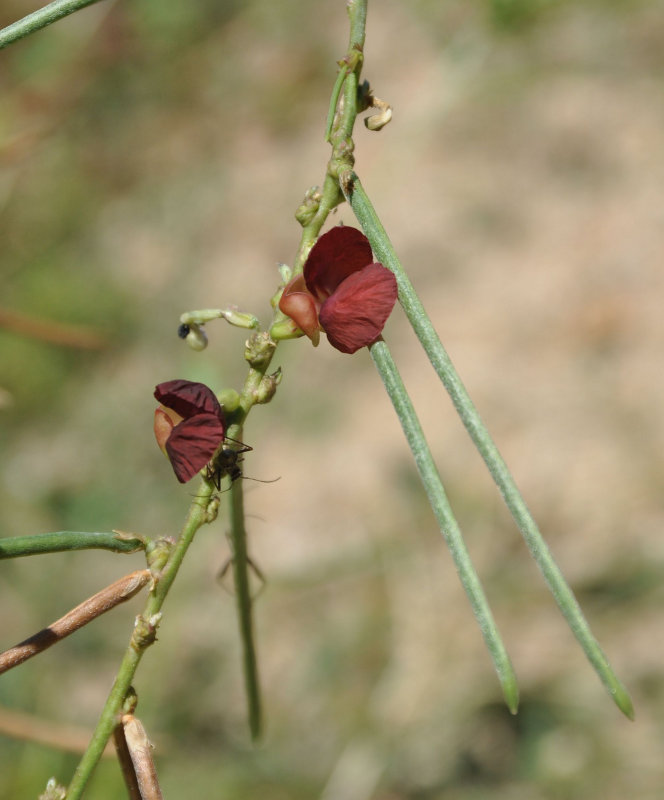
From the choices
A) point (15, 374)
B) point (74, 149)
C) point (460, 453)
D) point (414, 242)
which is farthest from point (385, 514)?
point (74, 149)

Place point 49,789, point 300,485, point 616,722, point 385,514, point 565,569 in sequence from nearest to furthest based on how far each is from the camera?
point 49,789, point 616,722, point 565,569, point 385,514, point 300,485

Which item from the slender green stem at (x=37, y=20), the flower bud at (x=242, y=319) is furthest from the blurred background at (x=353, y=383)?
the flower bud at (x=242, y=319)

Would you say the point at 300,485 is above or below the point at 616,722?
above

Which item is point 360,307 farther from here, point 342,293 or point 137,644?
point 137,644

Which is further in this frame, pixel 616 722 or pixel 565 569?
pixel 565 569

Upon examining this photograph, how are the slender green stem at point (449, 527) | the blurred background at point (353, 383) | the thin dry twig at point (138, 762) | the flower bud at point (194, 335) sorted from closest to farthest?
1. the slender green stem at point (449, 527)
2. the thin dry twig at point (138, 762)
3. the flower bud at point (194, 335)
4. the blurred background at point (353, 383)

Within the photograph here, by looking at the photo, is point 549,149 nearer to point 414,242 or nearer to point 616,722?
point 414,242

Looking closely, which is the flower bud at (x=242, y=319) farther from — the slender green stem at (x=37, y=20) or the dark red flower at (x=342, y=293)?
the slender green stem at (x=37, y=20)
